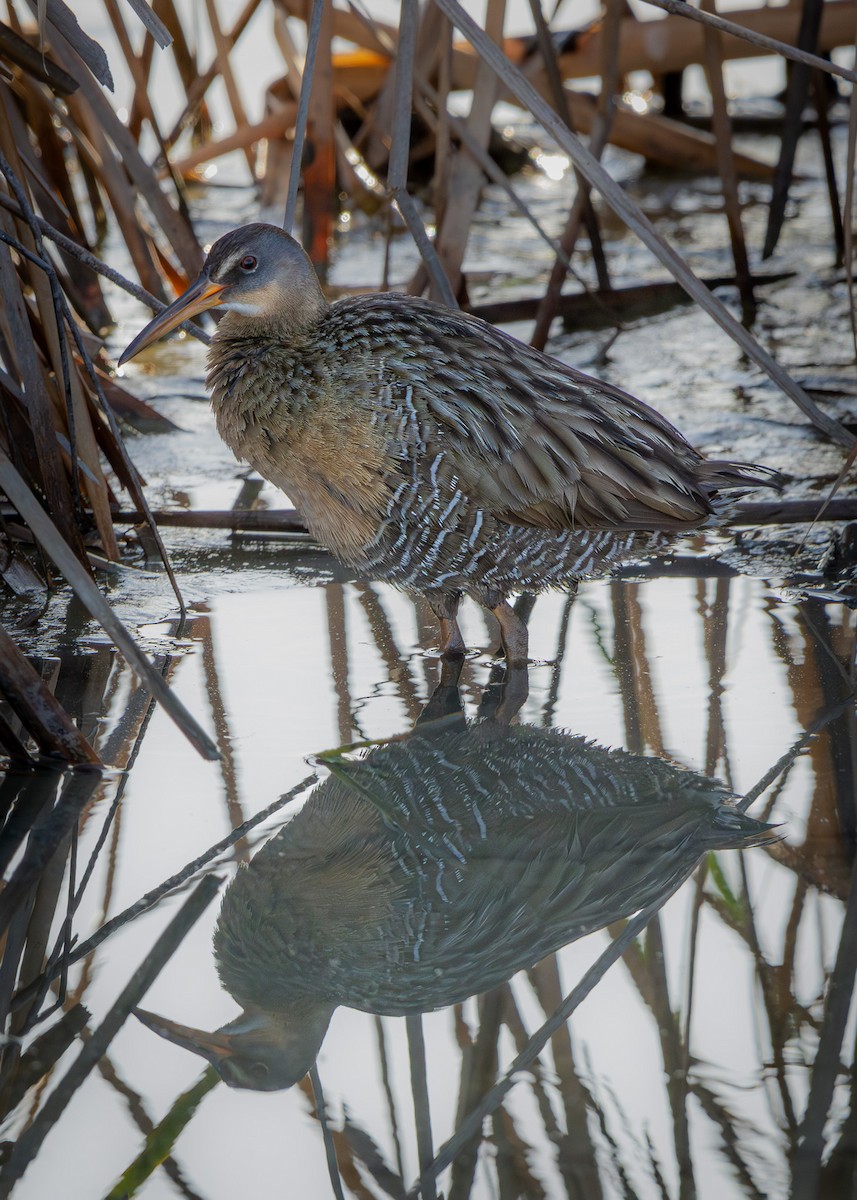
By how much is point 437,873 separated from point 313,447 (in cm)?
122

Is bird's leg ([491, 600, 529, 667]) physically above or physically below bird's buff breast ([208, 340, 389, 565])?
below

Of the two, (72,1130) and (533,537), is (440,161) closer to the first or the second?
(533,537)

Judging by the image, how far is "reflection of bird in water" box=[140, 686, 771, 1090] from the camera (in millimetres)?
2383

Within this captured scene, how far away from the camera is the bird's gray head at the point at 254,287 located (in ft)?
12.4

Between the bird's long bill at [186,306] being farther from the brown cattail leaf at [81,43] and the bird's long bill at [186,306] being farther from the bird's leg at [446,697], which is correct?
the bird's leg at [446,697]

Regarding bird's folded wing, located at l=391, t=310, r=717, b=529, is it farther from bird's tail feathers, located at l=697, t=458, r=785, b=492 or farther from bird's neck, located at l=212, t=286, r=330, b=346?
bird's neck, located at l=212, t=286, r=330, b=346

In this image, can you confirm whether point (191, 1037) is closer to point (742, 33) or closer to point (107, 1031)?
point (107, 1031)

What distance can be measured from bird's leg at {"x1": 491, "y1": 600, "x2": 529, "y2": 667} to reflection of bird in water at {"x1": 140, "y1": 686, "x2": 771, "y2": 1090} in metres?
0.33

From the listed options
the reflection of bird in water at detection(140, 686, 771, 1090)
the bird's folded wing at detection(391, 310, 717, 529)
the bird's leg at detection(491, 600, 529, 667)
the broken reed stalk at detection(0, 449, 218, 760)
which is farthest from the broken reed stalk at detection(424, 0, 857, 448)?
the broken reed stalk at detection(0, 449, 218, 760)

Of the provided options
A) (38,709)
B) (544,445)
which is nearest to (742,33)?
(544,445)

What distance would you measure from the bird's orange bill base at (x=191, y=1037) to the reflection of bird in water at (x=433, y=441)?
151 centimetres

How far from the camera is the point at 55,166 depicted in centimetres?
579

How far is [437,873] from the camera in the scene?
2.76m

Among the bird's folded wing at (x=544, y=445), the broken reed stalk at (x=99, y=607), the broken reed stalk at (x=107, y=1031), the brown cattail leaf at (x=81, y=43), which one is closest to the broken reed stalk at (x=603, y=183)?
the bird's folded wing at (x=544, y=445)
